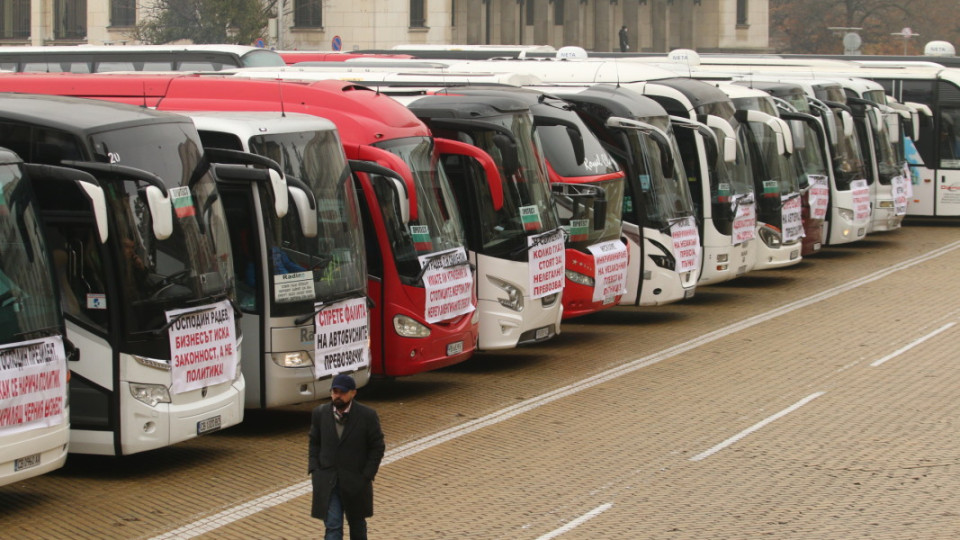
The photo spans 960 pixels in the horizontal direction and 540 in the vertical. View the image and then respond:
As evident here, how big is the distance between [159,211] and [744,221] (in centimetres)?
1347

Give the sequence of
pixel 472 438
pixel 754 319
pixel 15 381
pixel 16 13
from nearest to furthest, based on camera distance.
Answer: pixel 15 381 → pixel 472 438 → pixel 754 319 → pixel 16 13

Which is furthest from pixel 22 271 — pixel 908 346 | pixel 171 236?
pixel 908 346

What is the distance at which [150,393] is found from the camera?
12.1m

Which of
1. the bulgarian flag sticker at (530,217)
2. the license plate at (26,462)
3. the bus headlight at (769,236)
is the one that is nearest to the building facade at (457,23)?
the bus headlight at (769,236)

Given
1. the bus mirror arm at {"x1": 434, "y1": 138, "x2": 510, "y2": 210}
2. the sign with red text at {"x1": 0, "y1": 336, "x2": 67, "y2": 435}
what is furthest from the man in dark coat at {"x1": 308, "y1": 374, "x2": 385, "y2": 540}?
the bus mirror arm at {"x1": 434, "y1": 138, "x2": 510, "y2": 210}

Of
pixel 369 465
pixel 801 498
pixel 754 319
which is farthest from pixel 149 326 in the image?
pixel 754 319

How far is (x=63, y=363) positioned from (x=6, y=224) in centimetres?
104

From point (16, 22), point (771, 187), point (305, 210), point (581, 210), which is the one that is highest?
point (16, 22)

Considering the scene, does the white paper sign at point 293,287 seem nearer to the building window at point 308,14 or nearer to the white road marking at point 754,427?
the white road marking at point 754,427

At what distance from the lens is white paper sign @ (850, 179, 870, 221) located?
29.5 metres

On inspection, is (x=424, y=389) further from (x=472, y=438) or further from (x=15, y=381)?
(x=15, y=381)

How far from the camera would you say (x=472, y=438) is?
46.4 feet

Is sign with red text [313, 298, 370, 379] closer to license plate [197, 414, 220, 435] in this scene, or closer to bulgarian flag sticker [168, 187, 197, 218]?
license plate [197, 414, 220, 435]

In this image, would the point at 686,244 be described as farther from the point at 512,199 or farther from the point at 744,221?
the point at 512,199
